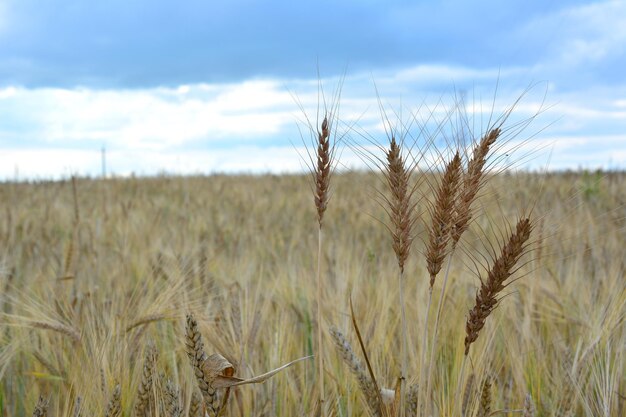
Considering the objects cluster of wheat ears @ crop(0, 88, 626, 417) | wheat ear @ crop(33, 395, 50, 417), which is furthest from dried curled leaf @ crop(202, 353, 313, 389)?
wheat ear @ crop(33, 395, 50, 417)

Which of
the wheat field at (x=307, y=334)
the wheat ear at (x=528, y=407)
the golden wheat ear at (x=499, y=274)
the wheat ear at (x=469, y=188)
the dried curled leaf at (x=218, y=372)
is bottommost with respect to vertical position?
the wheat field at (x=307, y=334)

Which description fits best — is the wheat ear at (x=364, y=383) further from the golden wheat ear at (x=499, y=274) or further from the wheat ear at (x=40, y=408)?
the wheat ear at (x=40, y=408)

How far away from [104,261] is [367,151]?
2.80 metres

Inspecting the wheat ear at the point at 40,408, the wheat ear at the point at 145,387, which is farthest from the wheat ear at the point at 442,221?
the wheat ear at the point at 40,408

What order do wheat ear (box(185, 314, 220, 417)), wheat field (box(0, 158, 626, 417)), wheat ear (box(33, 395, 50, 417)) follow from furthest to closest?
wheat field (box(0, 158, 626, 417))
wheat ear (box(33, 395, 50, 417))
wheat ear (box(185, 314, 220, 417))

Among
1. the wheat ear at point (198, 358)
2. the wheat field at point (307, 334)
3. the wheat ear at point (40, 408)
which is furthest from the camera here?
the wheat field at point (307, 334)

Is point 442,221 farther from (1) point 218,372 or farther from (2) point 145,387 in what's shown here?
(2) point 145,387

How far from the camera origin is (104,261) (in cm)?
370

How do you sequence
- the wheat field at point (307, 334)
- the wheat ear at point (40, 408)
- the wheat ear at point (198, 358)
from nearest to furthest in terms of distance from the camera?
1. the wheat ear at point (198, 358)
2. the wheat ear at point (40, 408)
3. the wheat field at point (307, 334)

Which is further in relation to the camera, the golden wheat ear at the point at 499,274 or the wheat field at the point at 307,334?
the wheat field at the point at 307,334

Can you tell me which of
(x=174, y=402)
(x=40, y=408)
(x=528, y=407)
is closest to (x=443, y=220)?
(x=528, y=407)

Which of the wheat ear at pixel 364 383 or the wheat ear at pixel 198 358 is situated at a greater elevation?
the wheat ear at pixel 198 358

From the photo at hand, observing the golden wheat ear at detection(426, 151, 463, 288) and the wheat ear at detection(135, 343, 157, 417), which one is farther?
the wheat ear at detection(135, 343, 157, 417)

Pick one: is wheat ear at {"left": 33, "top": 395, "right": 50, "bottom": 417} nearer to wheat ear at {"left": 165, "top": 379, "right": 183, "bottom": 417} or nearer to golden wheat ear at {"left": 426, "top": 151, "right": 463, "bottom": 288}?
wheat ear at {"left": 165, "top": 379, "right": 183, "bottom": 417}
